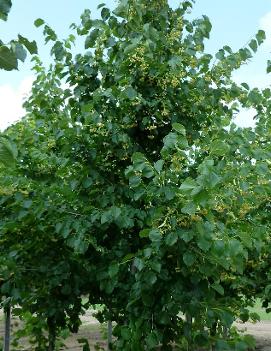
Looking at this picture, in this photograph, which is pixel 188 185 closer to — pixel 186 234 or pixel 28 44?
pixel 186 234

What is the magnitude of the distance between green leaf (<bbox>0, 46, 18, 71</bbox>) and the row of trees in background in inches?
59.4

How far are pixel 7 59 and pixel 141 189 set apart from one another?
1860 mm

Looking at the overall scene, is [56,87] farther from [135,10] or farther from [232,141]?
[232,141]

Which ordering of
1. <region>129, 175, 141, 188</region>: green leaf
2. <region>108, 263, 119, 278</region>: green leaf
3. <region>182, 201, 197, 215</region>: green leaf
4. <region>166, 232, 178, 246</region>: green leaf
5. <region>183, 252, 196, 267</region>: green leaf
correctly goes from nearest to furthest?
<region>182, 201, 197, 215</region>: green leaf → <region>166, 232, 178, 246</region>: green leaf → <region>183, 252, 196, 267</region>: green leaf → <region>129, 175, 141, 188</region>: green leaf → <region>108, 263, 119, 278</region>: green leaf

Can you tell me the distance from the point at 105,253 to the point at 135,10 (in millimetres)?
1711

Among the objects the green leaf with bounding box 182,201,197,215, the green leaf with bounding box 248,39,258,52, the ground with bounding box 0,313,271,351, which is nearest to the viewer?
the green leaf with bounding box 182,201,197,215

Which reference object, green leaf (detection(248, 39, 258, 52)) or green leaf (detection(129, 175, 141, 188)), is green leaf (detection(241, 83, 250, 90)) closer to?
green leaf (detection(248, 39, 258, 52))

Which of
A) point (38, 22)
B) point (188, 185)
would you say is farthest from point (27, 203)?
point (188, 185)

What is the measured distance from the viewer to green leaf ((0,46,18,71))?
3.51ft

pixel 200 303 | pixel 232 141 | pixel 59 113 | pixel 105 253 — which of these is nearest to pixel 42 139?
pixel 59 113

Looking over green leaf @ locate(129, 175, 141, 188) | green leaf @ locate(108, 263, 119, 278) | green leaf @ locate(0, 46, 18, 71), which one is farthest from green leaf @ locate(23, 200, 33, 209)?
green leaf @ locate(0, 46, 18, 71)

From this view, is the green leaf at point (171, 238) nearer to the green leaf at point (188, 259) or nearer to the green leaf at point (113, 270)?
the green leaf at point (188, 259)

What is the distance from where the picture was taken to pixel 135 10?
11.5ft

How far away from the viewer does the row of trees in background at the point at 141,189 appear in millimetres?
2859
